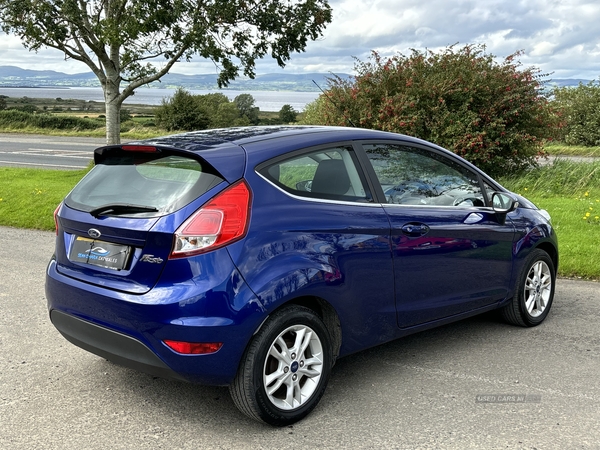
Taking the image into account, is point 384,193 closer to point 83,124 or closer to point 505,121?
point 505,121

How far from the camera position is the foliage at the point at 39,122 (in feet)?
139

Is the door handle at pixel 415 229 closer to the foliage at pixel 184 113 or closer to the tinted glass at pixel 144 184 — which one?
the tinted glass at pixel 144 184

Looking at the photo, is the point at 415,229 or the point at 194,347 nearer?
the point at 194,347

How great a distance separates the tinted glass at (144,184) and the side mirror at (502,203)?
7.79 feet

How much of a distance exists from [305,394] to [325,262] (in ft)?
2.46

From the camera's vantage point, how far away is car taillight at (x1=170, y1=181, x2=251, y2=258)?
10.6ft

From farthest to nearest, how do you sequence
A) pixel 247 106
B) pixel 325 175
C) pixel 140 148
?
pixel 247 106 < pixel 325 175 < pixel 140 148

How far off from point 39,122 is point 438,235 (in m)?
43.1

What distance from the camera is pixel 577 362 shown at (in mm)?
4438

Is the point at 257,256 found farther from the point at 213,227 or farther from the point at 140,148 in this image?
the point at 140,148

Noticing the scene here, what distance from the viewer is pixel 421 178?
14.6 ft

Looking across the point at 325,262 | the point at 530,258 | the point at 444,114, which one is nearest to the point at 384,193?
the point at 325,262

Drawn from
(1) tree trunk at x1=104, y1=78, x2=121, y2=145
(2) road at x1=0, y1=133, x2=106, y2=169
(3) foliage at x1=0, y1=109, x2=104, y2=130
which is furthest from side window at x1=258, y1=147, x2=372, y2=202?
(3) foliage at x1=0, y1=109, x2=104, y2=130
